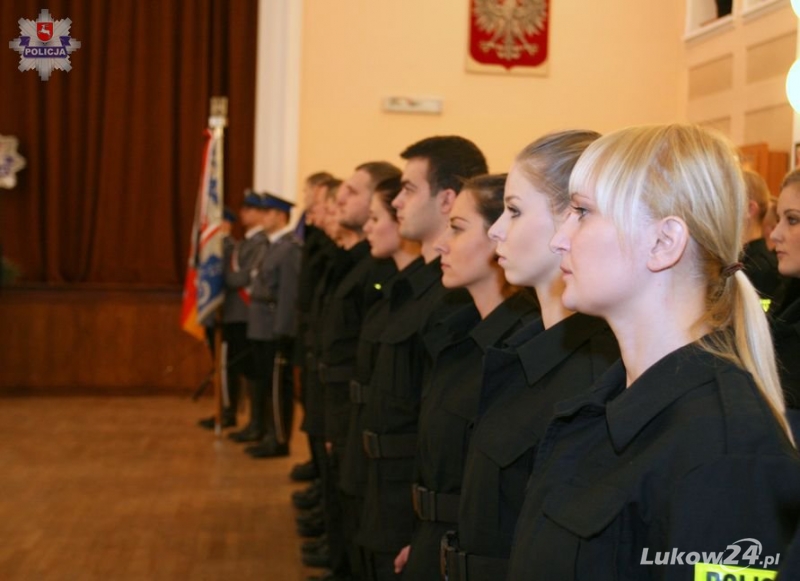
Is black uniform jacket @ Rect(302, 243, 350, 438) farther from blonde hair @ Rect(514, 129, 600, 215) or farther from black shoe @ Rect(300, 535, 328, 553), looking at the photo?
blonde hair @ Rect(514, 129, 600, 215)

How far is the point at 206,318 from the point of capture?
770cm

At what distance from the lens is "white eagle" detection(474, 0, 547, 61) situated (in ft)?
33.8

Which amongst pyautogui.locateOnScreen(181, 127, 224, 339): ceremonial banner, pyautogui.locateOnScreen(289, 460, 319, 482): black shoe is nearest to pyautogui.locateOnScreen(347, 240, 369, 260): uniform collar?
pyautogui.locateOnScreen(289, 460, 319, 482): black shoe

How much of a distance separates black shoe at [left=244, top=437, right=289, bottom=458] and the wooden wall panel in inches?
109

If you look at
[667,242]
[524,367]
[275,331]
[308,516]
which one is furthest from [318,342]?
[667,242]

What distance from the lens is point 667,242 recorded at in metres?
1.39

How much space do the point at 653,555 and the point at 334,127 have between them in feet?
30.0

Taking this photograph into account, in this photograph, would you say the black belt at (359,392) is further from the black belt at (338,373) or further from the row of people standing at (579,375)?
the black belt at (338,373)

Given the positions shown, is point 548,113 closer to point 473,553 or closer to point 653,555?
point 473,553

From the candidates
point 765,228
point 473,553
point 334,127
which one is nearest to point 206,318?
point 334,127

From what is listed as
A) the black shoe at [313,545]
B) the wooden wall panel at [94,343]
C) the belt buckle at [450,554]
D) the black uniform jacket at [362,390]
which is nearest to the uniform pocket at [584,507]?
the belt buckle at [450,554]

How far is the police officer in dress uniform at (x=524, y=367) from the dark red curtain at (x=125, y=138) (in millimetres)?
8505

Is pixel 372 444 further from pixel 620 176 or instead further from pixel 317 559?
pixel 620 176

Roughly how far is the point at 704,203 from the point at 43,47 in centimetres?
249
